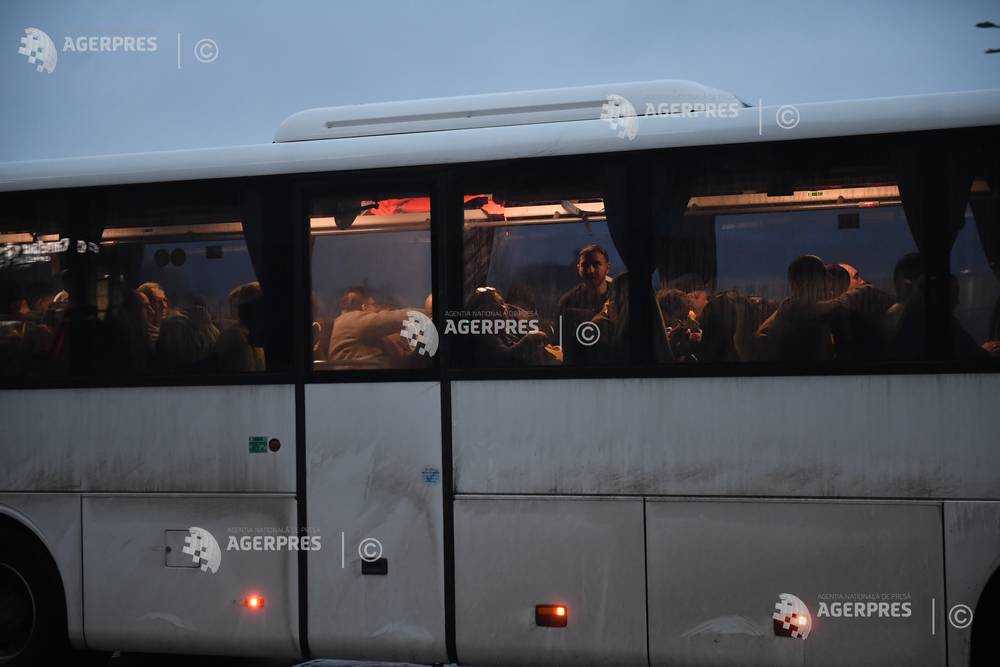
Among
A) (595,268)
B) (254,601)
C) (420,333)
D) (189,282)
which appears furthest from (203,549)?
(595,268)

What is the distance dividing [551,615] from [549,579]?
20 centimetres

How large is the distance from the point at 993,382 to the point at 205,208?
4637 mm

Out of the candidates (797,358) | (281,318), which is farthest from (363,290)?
(797,358)

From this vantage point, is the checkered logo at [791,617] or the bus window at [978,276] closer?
the bus window at [978,276]

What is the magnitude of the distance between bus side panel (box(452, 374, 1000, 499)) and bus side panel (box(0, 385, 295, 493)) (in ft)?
3.93

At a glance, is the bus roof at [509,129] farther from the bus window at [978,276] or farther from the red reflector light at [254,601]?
the red reflector light at [254,601]

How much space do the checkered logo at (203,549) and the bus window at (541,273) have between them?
1.98 metres

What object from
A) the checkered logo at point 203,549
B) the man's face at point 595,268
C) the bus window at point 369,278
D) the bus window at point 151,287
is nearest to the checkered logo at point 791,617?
the man's face at point 595,268

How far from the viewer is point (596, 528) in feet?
16.0

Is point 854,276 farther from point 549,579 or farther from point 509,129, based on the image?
point 549,579

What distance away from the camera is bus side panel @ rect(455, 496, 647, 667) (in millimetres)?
4840

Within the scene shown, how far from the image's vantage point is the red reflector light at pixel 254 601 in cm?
527

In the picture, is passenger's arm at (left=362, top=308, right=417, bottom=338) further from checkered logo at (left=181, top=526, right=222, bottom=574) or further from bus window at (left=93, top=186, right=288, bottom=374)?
checkered logo at (left=181, top=526, right=222, bottom=574)

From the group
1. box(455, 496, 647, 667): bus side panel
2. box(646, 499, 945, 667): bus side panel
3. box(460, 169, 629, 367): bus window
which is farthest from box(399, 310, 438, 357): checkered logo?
box(646, 499, 945, 667): bus side panel
